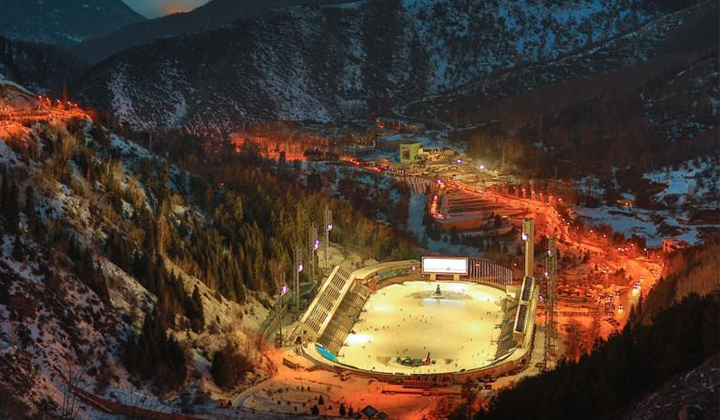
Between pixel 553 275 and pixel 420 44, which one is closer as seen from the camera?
pixel 553 275

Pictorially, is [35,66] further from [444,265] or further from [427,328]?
[427,328]

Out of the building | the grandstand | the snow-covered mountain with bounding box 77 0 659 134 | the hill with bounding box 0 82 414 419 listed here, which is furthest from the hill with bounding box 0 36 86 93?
the grandstand

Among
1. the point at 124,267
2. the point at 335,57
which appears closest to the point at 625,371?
the point at 124,267

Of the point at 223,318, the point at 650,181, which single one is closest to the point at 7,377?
the point at 223,318

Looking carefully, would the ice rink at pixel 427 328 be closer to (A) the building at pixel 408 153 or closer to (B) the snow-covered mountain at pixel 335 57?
(A) the building at pixel 408 153

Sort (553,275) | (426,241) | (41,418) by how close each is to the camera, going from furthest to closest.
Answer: (426,241) → (553,275) → (41,418)

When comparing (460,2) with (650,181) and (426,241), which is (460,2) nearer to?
(650,181)

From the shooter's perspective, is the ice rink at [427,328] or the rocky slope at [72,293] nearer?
the rocky slope at [72,293]

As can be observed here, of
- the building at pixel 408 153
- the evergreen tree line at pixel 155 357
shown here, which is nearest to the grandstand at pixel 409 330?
the evergreen tree line at pixel 155 357
